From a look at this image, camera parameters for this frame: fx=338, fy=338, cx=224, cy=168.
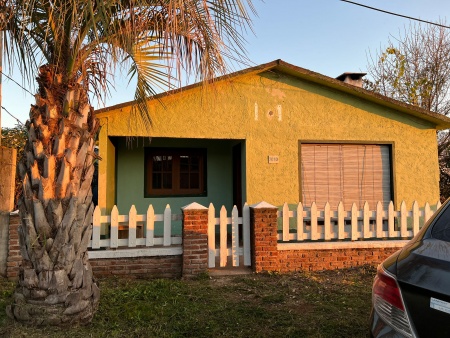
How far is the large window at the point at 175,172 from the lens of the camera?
361 inches

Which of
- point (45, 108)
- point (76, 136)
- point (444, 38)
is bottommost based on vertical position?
point (76, 136)

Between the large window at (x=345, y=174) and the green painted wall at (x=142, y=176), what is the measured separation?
2156 mm

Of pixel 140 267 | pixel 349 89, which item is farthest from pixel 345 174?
pixel 140 267

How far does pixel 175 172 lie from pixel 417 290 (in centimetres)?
800

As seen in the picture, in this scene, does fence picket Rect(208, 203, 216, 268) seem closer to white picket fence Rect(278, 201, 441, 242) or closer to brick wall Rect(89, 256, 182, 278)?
brick wall Rect(89, 256, 182, 278)

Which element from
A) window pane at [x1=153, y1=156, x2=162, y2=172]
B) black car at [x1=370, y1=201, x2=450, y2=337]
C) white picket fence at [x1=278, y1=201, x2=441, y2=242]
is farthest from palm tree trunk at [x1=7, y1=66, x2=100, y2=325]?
window pane at [x1=153, y1=156, x2=162, y2=172]

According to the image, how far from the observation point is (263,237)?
224 inches

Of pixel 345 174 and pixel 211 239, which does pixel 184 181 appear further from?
pixel 345 174

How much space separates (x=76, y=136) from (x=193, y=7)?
1.82 meters

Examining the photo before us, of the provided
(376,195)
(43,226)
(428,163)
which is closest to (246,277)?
(43,226)

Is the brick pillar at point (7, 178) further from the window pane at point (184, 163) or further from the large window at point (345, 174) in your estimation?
the large window at point (345, 174)

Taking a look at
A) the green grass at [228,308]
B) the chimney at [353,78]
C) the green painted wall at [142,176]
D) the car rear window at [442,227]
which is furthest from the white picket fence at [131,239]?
the chimney at [353,78]

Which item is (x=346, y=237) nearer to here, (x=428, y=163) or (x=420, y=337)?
(x=428, y=163)

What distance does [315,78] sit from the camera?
Result: 7883 mm
